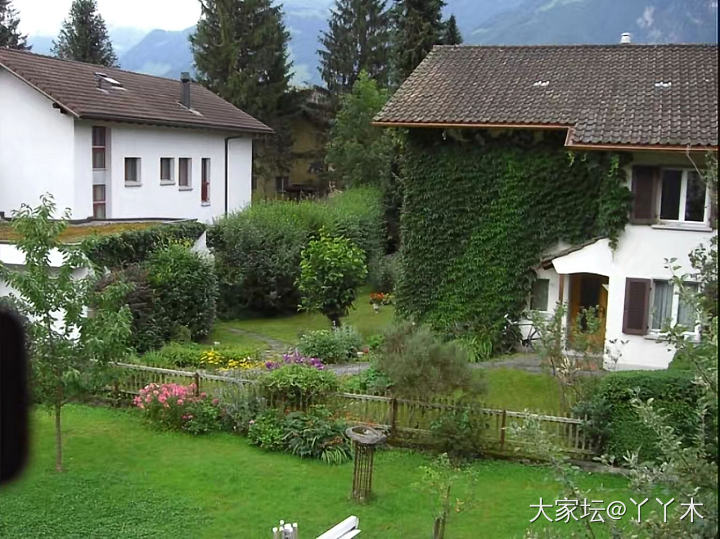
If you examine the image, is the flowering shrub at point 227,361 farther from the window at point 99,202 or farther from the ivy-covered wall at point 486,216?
the window at point 99,202

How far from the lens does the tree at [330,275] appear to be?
24.2 meters

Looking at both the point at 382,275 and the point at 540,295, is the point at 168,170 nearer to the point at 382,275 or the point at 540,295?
the point at 382,275

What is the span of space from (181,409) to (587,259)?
10.4 metres

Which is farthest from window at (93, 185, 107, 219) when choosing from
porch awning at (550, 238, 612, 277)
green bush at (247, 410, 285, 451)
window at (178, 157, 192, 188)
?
green bush at (247, 410, 285, 451)

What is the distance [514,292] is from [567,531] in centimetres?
1092

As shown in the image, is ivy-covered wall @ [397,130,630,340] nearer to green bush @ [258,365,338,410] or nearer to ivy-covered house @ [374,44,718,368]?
ivy-covered house @ [374,44,718,368]

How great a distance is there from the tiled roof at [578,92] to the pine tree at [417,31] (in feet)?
28.4

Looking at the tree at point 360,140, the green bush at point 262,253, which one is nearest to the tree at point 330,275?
the green bush at point 262,253

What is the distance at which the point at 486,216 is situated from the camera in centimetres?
2244

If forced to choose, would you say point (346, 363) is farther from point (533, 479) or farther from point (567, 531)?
point (567, 531)

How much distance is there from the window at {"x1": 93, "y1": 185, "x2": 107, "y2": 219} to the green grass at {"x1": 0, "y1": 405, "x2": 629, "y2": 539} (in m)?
14.6

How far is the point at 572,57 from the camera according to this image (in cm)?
2427

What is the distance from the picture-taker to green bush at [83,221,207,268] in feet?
70.6

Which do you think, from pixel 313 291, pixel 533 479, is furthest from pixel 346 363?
pixel 533 479
